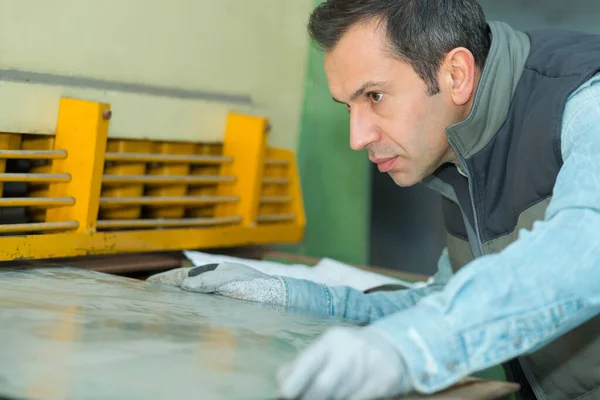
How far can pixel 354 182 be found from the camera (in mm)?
2572

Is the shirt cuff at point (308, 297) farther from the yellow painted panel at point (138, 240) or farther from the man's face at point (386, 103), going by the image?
the yellow painted panel at point (138, 240)

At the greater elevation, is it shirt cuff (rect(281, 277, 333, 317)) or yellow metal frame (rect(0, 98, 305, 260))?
yellow metal frame (rect(0, 98, 305, 260))

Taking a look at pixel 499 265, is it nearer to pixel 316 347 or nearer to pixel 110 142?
pixel 316 347

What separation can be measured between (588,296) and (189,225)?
1.26 m

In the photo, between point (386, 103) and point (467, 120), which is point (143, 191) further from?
point (467, 120)

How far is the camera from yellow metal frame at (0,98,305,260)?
1.78 meters

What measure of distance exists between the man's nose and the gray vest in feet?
0.53

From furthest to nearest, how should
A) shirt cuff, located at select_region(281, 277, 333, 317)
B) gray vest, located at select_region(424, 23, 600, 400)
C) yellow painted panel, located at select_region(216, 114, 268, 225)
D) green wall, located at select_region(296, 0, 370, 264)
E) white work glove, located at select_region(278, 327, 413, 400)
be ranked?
green wall, located at select_region(296, 0, 370, 264), yellow painted panel, located at select_region(216, 114, 268, 225), shirt cuff, located at select_region(281, 277, 333, 317), gray vest, located at select_region(424, 23, 600, 400), white work glove, located at select_region(278, 327, 413, 400)

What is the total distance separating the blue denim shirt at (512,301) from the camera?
1.03 m

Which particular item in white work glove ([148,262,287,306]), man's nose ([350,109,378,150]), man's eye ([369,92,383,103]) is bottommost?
white work glove ([148,262,287,306])

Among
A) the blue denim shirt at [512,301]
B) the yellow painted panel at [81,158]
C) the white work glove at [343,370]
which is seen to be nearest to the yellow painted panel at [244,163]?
the yellow painted panel at [81,158]

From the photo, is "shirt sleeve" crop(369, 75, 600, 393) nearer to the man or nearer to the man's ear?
the man

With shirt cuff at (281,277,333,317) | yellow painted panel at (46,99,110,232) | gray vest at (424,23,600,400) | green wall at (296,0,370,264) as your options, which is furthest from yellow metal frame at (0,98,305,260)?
gray vest at (424,23,600,400)

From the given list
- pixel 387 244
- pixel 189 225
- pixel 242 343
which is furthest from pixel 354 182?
pixel 242 343
